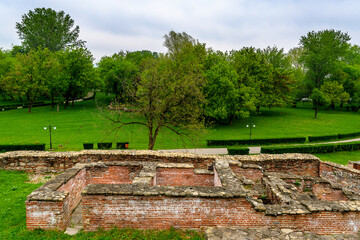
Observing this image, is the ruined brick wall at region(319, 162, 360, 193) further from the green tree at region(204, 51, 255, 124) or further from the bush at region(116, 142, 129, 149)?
the green tree at region(204, 51, 255, 124)

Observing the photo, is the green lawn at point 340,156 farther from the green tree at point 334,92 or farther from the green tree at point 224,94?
the green tree at point 334,92

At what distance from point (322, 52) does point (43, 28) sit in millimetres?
72587

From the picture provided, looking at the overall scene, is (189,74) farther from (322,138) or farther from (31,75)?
(31,75)

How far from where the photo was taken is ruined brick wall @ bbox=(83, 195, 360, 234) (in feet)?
22.0

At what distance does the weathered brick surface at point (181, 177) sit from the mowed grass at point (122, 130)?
10.1 meters

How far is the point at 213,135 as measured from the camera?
3016 cm

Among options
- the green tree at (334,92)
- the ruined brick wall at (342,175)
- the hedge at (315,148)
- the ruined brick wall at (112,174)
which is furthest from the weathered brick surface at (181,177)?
the green tree at (334,92)

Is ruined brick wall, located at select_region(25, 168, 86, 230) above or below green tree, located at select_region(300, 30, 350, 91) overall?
below

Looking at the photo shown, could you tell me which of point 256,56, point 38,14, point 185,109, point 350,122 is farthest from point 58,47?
point 350,122

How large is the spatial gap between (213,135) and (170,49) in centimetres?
2720

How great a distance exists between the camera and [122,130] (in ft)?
104

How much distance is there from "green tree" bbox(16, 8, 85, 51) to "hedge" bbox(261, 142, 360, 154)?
6519 cm

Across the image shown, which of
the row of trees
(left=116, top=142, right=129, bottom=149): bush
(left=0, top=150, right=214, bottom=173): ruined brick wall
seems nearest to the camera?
(left=0, top=150, right=214, bottom=173): ruined brick wall

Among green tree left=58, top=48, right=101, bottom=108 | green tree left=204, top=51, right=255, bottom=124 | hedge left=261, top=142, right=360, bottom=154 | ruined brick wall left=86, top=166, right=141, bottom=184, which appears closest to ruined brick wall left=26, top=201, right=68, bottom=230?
ruined brick wall left=86, top=166, right=141, bottom=184
